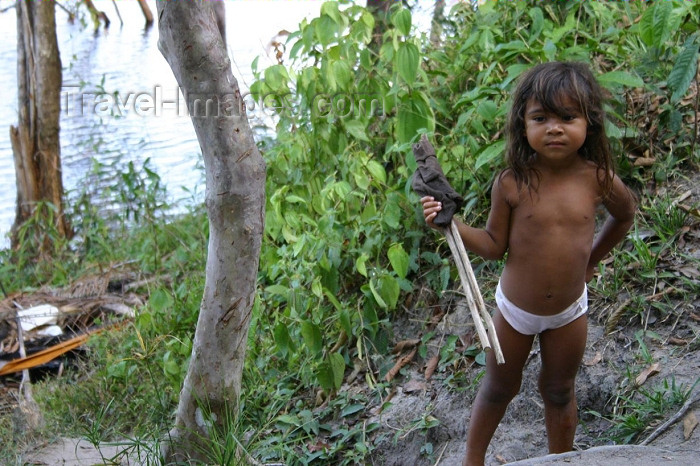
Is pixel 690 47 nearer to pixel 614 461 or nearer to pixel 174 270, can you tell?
pixel 614 461

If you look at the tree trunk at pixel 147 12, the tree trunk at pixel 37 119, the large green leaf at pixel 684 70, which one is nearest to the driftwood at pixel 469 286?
the large green leaf at pixel 684 70

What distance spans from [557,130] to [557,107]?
0.23 ft

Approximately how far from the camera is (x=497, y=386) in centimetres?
279

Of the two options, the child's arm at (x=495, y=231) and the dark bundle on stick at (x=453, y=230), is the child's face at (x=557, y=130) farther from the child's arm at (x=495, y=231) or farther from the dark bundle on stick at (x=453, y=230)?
the dark bundle on stick at (x=453, y=230)

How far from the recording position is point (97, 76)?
38.7 feet

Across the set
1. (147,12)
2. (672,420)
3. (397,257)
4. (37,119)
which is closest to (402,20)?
(397,257)

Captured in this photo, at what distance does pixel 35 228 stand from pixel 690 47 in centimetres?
566

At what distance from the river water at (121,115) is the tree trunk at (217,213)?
2179 millimetres

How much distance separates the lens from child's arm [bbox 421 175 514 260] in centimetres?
263

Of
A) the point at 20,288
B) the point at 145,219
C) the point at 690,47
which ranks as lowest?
the point at 20,288

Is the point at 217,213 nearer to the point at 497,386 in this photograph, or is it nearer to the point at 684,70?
the point at 497,386

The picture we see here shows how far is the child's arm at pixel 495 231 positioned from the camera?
2.63 m

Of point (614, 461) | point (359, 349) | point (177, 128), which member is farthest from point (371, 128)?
point (177, 128)

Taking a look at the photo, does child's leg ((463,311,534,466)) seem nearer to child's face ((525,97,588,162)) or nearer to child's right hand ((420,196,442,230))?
child's right hand ((420,196,442,230))
